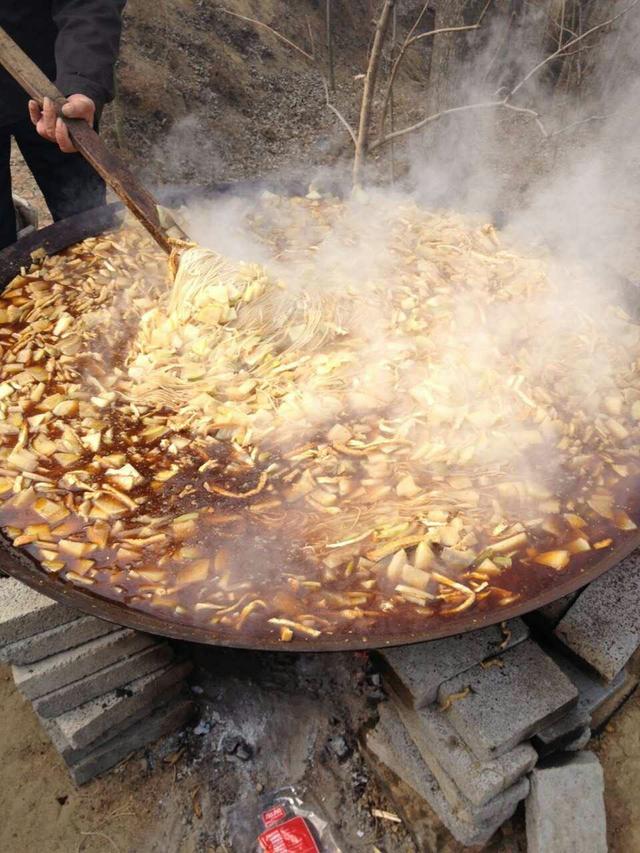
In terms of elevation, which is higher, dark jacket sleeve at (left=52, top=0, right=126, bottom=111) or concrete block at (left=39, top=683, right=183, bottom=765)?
dark jacket sleeve at (left=52, top=0, right=126, bottom=111)

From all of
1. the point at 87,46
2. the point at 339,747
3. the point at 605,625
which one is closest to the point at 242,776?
the point at 339,747

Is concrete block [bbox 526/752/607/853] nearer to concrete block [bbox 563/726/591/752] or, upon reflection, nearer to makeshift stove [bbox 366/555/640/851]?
makeshift stove [bbox 366/555/640/851]

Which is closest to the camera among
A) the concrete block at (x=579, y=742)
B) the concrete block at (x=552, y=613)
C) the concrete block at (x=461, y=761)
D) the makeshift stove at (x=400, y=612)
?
the makeshift stove at (x=400, y=612)

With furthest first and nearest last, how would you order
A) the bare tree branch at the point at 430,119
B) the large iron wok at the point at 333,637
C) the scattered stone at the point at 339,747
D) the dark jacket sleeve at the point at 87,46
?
the bare tree branch at the point at 430,119
the dark jacket sleeve at the point at 87,46
the scattered stone at the point at 339,747
the large iron wok at the point at 333,637

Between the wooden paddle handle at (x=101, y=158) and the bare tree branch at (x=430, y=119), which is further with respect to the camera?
the bare tree branch at (x=430, y=119)

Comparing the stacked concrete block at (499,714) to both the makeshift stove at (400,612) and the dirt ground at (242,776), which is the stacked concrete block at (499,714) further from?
the dirt ground at (242,776)

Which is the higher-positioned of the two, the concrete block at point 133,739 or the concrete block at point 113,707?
the concrete block at point 113,707

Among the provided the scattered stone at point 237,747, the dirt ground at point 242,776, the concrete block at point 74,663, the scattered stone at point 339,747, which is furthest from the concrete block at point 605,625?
the concrete block at point 74,663

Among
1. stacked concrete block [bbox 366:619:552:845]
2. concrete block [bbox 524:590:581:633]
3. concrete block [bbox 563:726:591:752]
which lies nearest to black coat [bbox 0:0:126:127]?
stacked concrete block [bbox 366:619:552:845]
